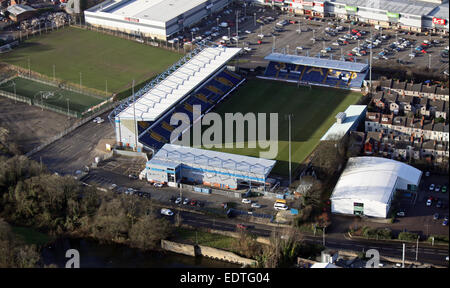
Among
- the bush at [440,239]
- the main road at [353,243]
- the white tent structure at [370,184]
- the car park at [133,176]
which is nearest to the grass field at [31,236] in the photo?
the car park at [133,176]

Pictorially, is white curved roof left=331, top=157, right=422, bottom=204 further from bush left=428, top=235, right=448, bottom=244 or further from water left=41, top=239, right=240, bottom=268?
water left=41, top=239, right=240, bottom=268

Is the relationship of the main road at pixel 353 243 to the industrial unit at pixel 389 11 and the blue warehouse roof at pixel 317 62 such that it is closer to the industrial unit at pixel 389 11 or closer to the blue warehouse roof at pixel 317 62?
the blue warehouse roof at pixel 317 62

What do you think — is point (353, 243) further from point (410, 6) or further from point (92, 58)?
point (410, 6)

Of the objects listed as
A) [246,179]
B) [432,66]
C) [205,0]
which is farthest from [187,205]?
[205,0]

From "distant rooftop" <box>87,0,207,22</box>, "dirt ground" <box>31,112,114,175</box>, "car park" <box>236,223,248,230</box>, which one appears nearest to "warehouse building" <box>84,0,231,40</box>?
"distant rooftop" <box>87,0,207,22</box>

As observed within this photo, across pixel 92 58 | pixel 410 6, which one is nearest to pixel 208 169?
pixel 92 58

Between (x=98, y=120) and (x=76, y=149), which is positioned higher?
(x=98, y=120)
